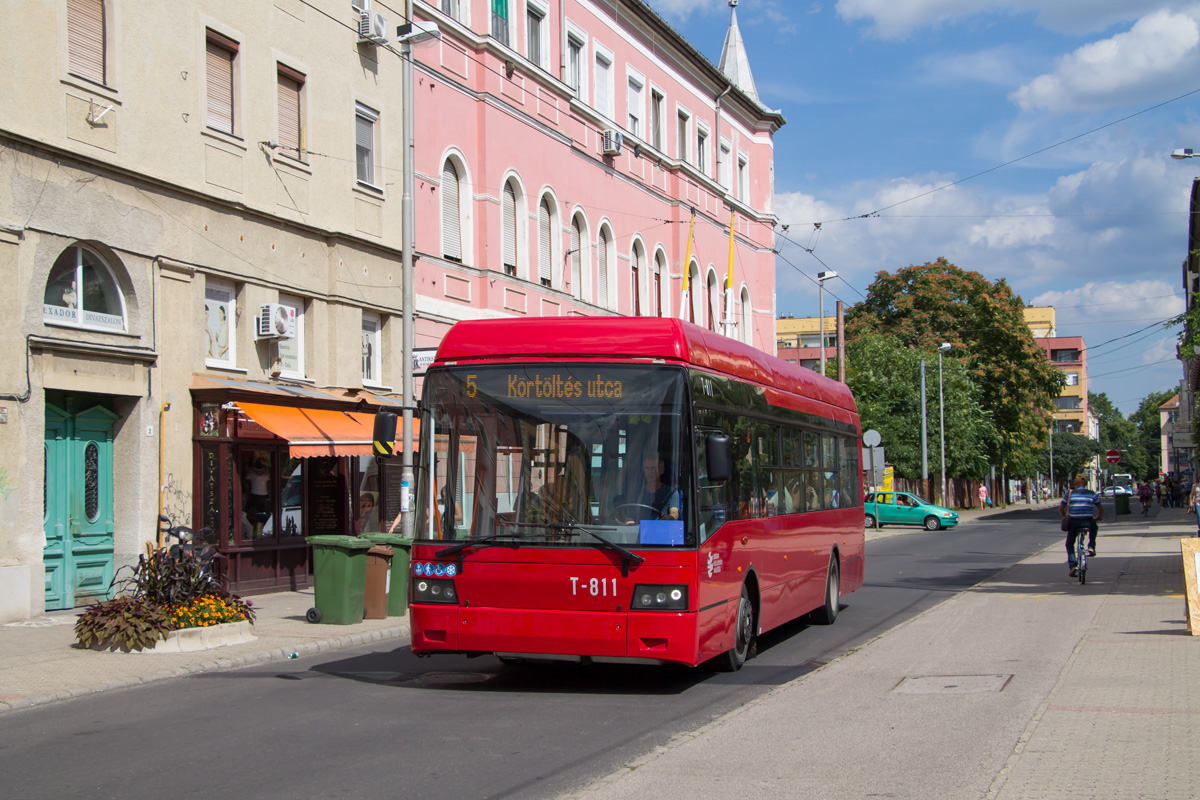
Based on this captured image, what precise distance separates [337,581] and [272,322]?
215 inches

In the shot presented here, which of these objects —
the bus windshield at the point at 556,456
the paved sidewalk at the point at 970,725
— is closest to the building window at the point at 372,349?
the paved sidewalk at the point at 970,725

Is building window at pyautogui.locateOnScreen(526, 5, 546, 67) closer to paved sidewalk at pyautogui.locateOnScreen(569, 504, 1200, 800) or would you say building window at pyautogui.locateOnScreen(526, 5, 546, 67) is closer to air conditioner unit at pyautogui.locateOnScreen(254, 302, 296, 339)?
air conditioner unit at pyautogui.locateOnScreen(254, 302, 296, 339)

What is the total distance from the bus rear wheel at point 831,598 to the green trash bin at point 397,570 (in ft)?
16.5

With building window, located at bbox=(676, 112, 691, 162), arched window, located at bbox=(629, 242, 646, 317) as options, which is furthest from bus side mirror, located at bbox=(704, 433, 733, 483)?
building window, located at bbox=(676, 112, 691, 162)

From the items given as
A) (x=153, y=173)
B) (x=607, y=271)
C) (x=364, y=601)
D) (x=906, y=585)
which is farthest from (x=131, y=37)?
(x=607, y=271)

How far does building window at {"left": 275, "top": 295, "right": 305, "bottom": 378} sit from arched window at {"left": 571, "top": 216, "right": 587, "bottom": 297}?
35.5 ft

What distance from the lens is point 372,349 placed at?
22.6m

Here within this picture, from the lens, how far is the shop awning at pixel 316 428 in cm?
1783

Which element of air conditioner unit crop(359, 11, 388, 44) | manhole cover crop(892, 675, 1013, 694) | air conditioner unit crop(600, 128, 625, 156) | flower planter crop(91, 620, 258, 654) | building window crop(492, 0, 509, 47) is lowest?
manhole cover crop(892, 675, 1013, 694)

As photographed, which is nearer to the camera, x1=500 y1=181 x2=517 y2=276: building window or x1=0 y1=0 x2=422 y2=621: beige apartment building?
x1=0 y1=0 x2=422 y2=621: beige apartment building

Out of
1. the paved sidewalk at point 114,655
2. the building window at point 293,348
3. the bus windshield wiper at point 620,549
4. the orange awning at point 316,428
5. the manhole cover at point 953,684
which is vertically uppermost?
the building window at point 293,348

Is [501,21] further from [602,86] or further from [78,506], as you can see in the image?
[78,506]

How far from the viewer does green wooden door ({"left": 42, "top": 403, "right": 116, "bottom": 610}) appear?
50.6ft

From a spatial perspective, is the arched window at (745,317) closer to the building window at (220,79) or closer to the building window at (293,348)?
the building window at (293,348)
